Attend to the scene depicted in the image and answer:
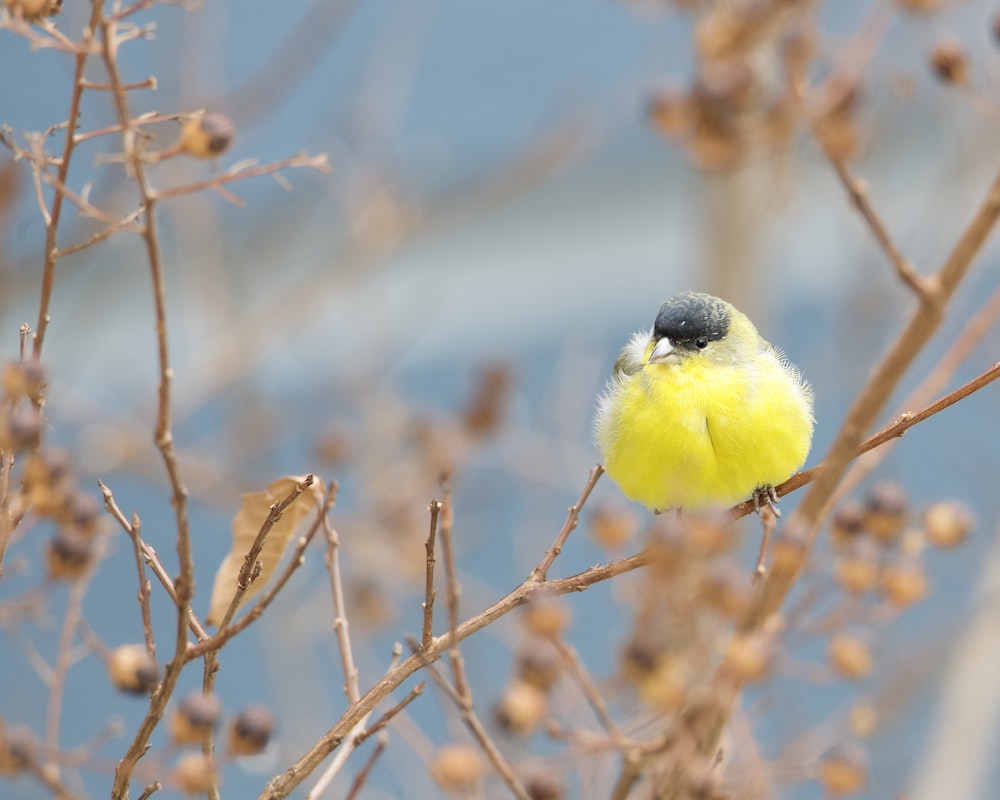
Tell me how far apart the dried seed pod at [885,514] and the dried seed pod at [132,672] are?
97 centimetres

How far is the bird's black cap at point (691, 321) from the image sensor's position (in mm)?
2805

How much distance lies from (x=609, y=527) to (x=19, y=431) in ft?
3.13

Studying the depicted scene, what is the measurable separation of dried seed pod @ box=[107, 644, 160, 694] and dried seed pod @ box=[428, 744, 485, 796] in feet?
1.01

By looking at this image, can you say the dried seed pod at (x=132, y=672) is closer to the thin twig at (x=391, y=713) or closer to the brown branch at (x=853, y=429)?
the thin twig at (x=391, y=713)

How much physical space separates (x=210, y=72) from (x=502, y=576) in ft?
9.82

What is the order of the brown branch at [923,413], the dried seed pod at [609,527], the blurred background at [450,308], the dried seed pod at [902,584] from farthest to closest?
the blurred background at [450,308], the dried seed pod at [609,527], the dried seed pod at [902,584], the brown branch at [923,413]

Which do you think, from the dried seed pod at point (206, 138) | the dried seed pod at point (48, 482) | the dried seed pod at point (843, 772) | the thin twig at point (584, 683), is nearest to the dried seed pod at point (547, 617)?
Result: the thin twig at point (584, 683)

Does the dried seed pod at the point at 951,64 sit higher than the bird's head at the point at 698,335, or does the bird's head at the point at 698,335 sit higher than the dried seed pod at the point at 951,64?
the bird's head at the point at 698,335

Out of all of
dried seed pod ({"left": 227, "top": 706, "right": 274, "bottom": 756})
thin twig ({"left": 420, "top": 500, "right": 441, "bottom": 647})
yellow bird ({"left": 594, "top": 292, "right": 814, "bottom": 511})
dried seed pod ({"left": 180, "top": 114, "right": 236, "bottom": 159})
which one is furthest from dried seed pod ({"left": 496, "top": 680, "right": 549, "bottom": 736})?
yellow bird ({"left": 594, "top": 292, "right": 814, "bottom": 511})

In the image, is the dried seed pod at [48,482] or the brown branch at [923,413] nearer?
the dried seed pod at [48,482]

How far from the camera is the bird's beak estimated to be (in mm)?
2730

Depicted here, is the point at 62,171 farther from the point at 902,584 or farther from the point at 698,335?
the point at 698,335

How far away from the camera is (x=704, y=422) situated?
100.0 inches

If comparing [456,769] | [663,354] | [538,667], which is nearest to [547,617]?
[538,667]
